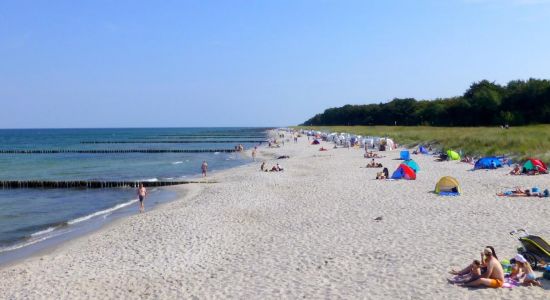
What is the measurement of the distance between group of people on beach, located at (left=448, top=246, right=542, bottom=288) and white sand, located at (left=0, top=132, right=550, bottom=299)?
189mm

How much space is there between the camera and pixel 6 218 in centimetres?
2081

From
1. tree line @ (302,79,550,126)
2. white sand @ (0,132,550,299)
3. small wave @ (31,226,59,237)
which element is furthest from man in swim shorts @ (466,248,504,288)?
tree line @ (302,79,550,126)

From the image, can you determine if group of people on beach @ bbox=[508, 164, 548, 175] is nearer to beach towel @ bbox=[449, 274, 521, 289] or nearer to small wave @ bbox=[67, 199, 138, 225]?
beach towel @ bbox=[449, 274, 521, 289]

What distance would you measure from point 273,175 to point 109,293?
68.8 ft

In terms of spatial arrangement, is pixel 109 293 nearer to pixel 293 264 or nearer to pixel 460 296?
pixel 293 264

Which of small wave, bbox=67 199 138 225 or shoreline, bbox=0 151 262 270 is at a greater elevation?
shoreline, bbox=0 151 262 270

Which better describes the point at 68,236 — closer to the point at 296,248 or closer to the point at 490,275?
the point at 296,248

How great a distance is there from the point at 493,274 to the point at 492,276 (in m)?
0.04

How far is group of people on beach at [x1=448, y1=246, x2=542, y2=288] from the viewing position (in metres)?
8.73

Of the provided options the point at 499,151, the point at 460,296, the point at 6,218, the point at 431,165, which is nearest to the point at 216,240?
the point at 460,296

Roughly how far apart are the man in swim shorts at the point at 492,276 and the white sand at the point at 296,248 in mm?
164

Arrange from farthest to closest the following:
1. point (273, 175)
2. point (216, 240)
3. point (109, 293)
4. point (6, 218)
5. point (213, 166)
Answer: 1. point (213, 166)
2. point (273, 175)
3. point (6, 218)
4. point (216, 240)
5. point (109, 293)

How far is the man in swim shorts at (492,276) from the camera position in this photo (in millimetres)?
8719

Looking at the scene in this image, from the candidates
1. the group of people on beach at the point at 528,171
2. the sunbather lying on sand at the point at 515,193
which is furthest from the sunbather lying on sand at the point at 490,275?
the group of people on beach at the point at 528,171
